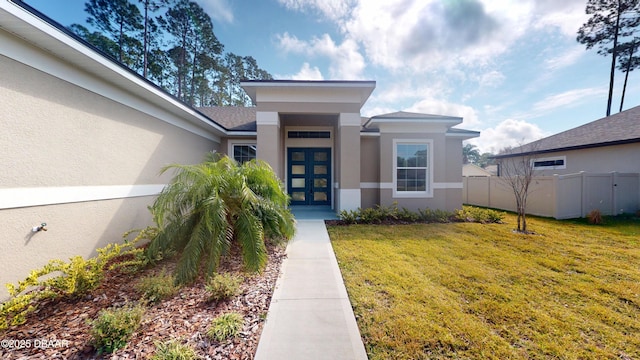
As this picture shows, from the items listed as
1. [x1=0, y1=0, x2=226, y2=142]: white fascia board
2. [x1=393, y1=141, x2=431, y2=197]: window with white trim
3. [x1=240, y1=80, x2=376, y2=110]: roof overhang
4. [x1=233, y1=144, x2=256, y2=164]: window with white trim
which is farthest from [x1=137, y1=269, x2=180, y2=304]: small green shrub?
[x1=393, y1=141, x2=431, y2=197]: window with white trim

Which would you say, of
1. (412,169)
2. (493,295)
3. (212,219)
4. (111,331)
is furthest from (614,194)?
(111,331)

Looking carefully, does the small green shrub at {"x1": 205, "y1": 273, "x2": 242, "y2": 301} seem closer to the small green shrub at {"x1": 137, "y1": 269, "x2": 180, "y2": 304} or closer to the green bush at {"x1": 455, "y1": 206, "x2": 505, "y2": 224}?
the small green shrub at {"x1": 137, "y1": 269, "x2": 180, "y2": 304}

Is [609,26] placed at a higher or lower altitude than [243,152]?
higher

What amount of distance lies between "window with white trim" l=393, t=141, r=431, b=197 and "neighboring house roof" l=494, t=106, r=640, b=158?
20.1 feet

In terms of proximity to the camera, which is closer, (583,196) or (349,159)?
(349,159)

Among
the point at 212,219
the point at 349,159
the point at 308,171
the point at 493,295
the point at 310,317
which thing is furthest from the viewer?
the point at 308,171

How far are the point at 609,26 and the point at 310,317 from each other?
1134 inches

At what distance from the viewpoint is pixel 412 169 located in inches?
340

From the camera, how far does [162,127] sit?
19.2 feet

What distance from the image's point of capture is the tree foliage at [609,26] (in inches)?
604

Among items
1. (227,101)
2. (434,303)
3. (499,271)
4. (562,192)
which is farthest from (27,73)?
(227,101)

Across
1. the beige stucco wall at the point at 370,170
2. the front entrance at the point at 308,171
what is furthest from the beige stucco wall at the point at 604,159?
the front entrance at the point at 308,171

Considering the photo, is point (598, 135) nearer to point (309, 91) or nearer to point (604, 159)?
point (604, 159)

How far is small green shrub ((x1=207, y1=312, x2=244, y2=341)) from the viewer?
7.73 feet
